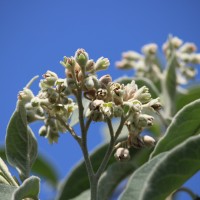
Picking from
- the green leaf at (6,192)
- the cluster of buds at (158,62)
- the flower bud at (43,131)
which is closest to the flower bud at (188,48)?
the cluster of buds at (158,62)

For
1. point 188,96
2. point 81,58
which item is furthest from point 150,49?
point 81,58

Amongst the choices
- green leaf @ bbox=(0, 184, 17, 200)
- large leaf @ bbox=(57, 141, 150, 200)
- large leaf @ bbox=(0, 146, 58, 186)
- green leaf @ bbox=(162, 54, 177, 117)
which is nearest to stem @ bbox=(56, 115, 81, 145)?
green leaf @ bbox=(0, 184, 17, 200)

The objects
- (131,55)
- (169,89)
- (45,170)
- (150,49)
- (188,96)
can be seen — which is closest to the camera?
(169,89)

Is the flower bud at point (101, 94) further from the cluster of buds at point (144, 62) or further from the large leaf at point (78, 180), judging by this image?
the cluster of buds at point (144, 62)

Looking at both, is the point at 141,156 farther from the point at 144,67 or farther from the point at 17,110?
the point at 17,110

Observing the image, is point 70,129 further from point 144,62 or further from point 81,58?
point 144,62

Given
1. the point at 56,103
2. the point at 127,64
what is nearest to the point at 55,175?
the point at 127,64
